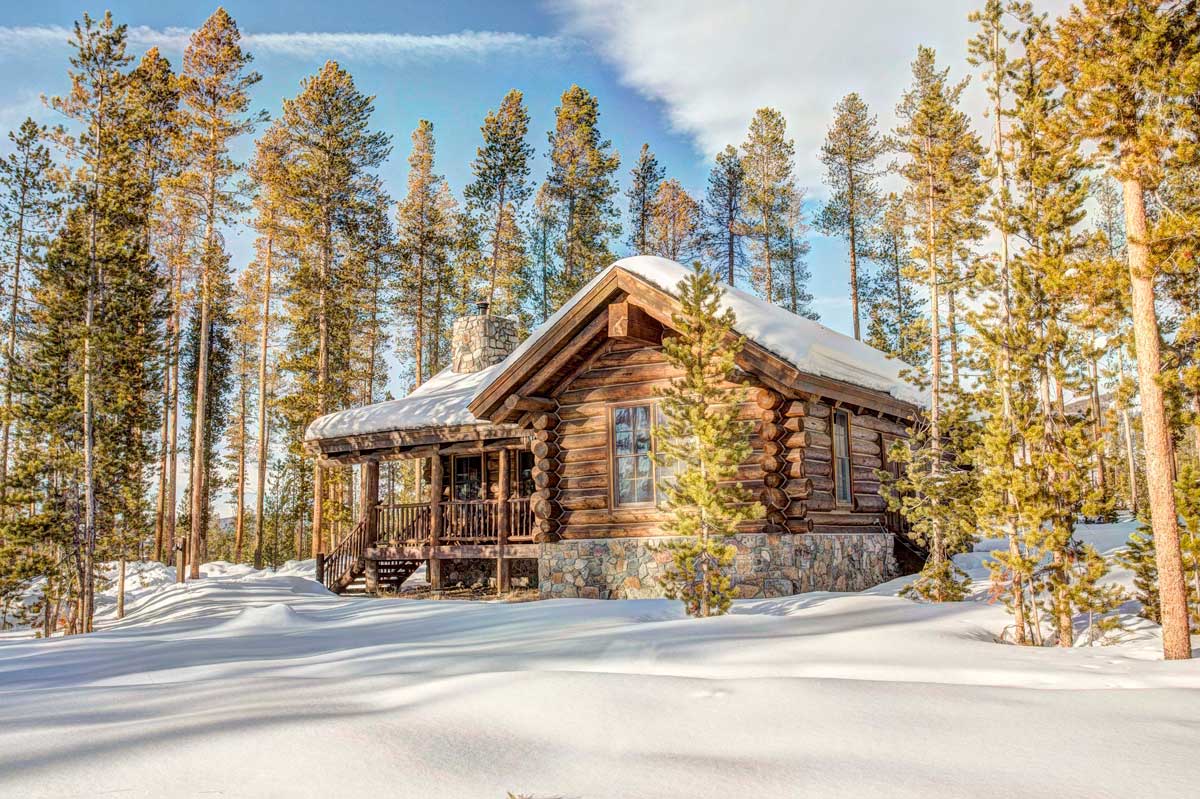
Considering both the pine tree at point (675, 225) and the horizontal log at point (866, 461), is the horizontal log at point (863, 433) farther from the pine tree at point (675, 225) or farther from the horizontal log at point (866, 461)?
the pine tree at point (675, 225)

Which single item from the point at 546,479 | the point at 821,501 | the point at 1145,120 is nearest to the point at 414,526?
the point at 546,479

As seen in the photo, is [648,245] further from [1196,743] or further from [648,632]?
[1196,743]

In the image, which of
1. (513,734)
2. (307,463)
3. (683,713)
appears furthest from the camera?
(307,463)

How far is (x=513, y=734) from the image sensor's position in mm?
3697

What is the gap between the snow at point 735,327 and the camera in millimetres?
11805

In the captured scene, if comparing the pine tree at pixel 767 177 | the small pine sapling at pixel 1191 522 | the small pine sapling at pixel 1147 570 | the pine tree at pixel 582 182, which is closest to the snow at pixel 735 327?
the small pine sapling at pixel 1147 570

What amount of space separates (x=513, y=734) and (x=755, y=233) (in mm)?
34349

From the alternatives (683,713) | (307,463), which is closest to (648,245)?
(307,463)

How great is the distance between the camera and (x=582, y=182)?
32.0m

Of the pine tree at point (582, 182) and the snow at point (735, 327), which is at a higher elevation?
the pine tree at point (582, 182)

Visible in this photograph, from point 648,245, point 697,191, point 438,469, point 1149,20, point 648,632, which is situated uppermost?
point 697,191

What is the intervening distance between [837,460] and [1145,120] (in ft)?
25.7

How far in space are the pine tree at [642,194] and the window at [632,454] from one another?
2275 cm

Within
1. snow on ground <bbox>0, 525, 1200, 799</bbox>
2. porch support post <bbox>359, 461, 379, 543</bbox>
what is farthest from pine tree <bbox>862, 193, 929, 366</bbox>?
snow on ground <bbox>0, 525, 1200, 799</bbox>
